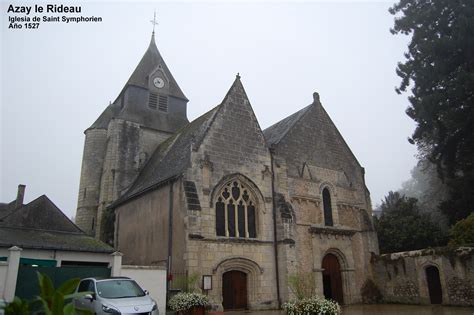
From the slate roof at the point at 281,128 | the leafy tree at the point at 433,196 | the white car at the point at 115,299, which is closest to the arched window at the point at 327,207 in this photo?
the slate roof at the point at 281,128

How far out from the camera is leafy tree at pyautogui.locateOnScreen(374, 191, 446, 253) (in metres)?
23.8

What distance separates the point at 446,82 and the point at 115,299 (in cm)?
2011

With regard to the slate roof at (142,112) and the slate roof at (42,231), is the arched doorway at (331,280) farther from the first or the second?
the slate roof at (142,112)

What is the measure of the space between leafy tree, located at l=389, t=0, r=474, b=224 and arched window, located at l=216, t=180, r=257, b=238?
11311 mm

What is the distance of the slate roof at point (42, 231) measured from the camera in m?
15.2

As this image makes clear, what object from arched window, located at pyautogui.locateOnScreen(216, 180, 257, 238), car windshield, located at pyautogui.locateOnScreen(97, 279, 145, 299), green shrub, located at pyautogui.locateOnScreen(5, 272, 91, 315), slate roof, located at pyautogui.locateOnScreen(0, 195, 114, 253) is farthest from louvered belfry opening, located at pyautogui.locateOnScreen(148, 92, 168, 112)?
green shrub, located at pyautogui.locateOnScreen(5, 272, 91, 315)

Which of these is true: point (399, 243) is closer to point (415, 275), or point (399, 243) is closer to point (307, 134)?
point (415, 275)

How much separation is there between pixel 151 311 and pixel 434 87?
19893mm

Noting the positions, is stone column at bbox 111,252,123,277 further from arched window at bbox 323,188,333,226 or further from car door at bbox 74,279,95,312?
arched window at bbox 323,188,333,226

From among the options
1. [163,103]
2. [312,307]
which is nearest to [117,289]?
[312,307]

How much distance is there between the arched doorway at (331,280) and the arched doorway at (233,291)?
539 centimetres

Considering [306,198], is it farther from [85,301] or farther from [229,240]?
[85,301]

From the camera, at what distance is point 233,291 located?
56.5ft

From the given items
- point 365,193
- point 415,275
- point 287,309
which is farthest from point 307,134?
point 287,309
